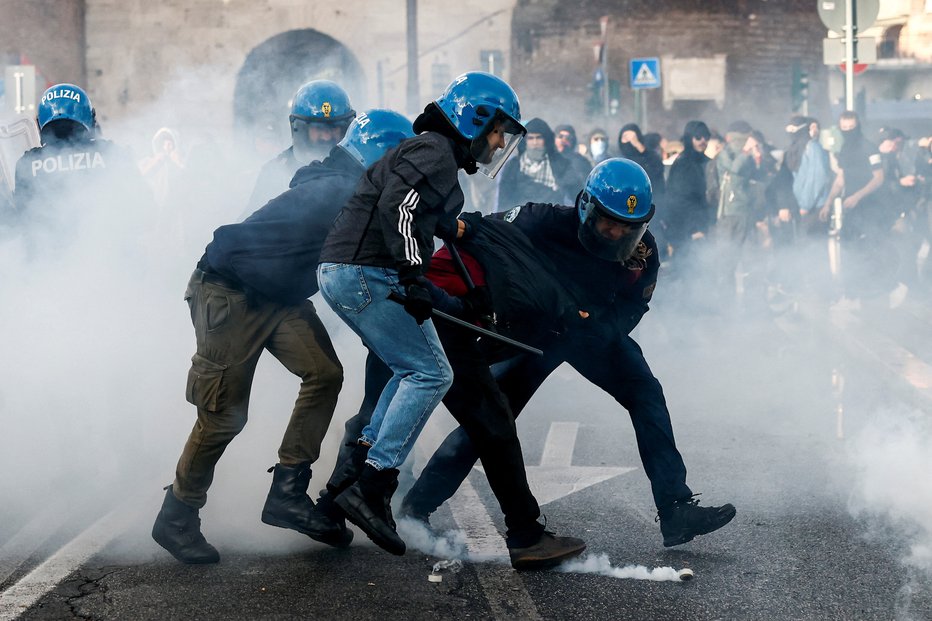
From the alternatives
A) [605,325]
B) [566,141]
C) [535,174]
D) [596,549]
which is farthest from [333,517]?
[566,141]

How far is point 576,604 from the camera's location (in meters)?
4.15

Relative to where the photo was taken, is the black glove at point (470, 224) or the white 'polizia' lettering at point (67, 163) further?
the white 'polizia' lettering at point (67, 163)

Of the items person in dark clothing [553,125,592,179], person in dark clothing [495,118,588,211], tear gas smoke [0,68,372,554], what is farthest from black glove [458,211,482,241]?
person in dark clothing [553,125,592,179]

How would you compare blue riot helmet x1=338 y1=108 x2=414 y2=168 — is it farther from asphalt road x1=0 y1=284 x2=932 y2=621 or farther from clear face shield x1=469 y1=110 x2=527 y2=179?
asphalt road x1=0 y1=284 x2=932 y2=621

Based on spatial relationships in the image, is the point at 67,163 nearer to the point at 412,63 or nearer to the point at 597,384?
the point at 597,384

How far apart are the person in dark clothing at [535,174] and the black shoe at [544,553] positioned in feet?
22.5

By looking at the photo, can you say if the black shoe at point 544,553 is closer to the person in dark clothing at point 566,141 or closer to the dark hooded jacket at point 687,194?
the dark hooded jacket at point 687,194

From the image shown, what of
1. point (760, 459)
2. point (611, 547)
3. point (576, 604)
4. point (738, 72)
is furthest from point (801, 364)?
point (738, 72)

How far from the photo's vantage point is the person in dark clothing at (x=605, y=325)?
4758 mm

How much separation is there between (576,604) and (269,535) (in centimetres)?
127

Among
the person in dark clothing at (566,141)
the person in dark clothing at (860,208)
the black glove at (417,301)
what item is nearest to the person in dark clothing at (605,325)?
the black glove at (417,301)

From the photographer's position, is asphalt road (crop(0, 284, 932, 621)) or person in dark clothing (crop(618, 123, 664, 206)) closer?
asphalt road (crop(0, 284, 932, 621))

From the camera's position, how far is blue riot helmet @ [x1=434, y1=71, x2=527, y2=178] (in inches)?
170

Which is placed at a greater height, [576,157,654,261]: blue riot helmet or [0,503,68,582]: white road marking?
[576,157,654,261]: blue riot helmet
